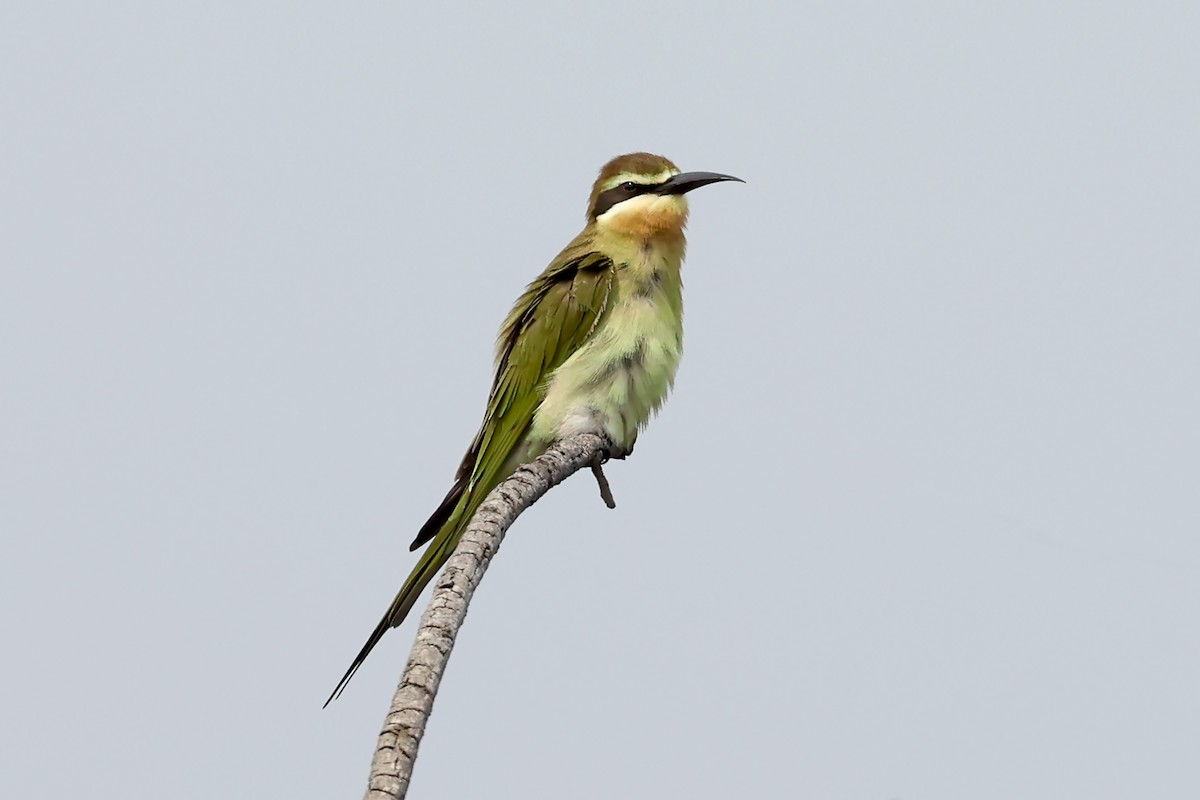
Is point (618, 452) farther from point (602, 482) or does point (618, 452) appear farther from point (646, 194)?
point (646, 194)

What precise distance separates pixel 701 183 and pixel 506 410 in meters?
1.12

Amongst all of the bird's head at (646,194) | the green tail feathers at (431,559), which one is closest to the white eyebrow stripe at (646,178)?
the bird's head at (646,194)

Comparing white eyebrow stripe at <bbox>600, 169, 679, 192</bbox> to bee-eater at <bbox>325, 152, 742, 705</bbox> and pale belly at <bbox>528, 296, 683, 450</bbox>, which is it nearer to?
bee-eater at <bbox>325, 152, 742, 705</bbox>

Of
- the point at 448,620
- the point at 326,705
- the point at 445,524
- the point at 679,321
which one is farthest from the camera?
the point at 679,321

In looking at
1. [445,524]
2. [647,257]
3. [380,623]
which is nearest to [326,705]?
[380,623]

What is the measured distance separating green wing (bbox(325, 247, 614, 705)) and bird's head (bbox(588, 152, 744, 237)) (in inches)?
8.1

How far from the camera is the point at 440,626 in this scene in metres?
2.94

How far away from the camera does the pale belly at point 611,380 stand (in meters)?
4.71

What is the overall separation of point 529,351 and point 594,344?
0.23 metres

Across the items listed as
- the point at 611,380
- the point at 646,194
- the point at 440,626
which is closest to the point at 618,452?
the point at 611,380

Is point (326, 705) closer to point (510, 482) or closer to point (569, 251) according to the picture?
point (510, 482)

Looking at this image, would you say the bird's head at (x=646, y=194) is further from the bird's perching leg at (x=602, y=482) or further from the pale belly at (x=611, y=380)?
the bird's perching leg at (x=602, y=482)

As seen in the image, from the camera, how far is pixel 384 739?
8.63ft

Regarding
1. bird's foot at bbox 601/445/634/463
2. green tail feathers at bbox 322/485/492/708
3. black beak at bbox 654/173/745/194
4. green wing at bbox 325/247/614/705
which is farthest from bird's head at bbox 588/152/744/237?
green tail feathers at bbox 322/485/492/708
